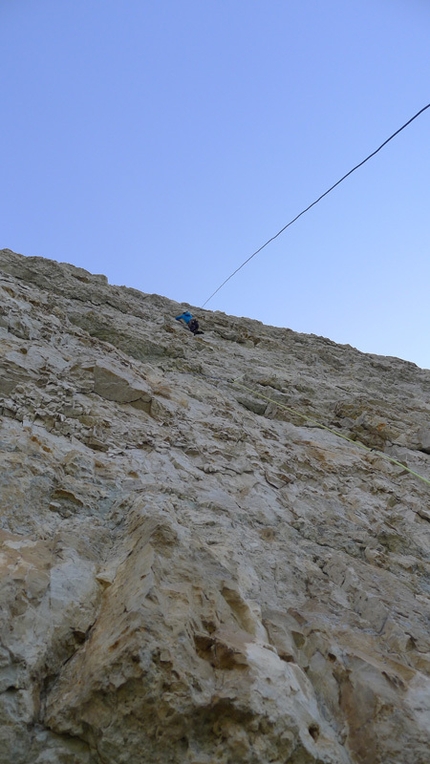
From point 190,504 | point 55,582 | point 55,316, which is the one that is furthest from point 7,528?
point 55,316

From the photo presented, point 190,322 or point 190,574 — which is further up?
point 190,322

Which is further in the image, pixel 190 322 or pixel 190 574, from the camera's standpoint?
pixel 190 322

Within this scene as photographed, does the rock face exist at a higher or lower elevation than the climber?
lower

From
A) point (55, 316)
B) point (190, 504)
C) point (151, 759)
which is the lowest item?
point (151, 759)

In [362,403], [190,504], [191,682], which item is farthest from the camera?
[362,403]

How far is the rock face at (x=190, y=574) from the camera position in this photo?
2.18 m

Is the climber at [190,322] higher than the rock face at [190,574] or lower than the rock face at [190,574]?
higher

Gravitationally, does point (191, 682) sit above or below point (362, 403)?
below

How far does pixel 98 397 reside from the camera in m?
5.48

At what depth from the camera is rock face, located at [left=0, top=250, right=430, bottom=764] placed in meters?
2.18

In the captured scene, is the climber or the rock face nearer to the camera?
the rock face

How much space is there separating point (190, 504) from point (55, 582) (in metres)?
1.46

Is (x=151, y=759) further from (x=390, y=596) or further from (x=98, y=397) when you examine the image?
(x=98, y=397)

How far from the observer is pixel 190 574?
2.94 m
